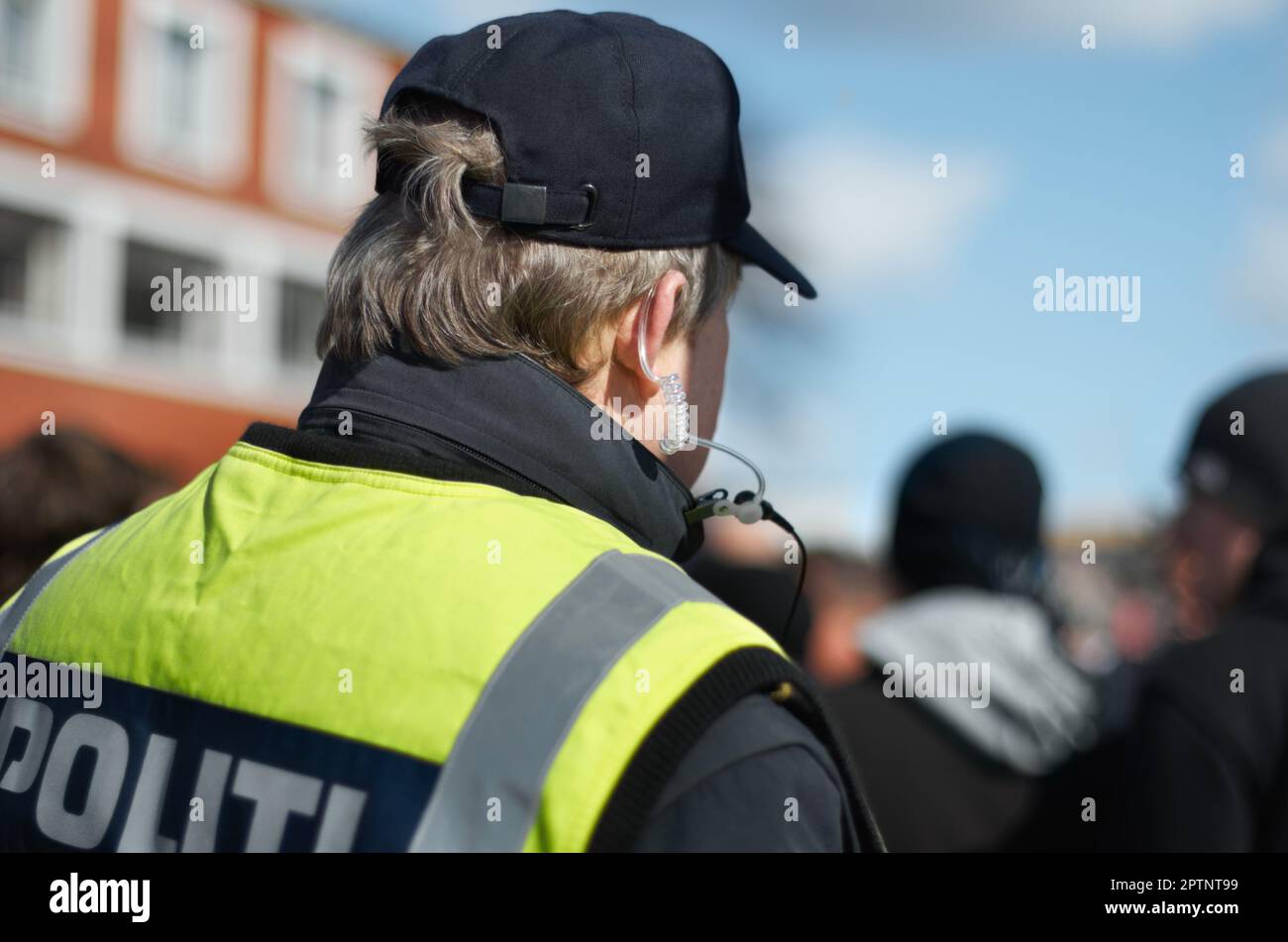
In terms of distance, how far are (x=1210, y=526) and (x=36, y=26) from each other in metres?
21.8

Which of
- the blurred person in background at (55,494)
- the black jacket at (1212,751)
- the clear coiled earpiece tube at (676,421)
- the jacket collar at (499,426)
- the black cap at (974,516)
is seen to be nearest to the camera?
the jacket collar at (499,426)

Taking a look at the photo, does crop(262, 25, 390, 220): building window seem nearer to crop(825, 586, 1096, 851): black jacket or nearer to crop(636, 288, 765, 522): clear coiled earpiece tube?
crop(825, 586, 1096, 851): black jacket

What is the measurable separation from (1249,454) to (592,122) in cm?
198

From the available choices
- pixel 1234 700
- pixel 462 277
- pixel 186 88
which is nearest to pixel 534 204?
pixel 462 277

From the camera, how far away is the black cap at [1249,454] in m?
2.93

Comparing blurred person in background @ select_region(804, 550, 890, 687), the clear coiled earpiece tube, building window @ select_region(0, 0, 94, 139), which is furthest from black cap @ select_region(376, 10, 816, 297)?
building window @ select_region(0, 0, 94, 139)

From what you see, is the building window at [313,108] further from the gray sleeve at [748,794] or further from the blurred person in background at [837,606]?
the gray sleeve at [748,794]

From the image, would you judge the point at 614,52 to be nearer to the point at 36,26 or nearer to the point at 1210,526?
the point at 1210,526

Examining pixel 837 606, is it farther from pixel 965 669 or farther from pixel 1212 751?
pixel 1212 751

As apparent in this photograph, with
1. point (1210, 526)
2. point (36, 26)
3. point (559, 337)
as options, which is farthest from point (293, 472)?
point (36, 26)

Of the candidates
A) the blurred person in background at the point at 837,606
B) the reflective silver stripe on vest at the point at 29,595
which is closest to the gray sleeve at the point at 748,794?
the reflective silver stripe on vest at the point at 29,595

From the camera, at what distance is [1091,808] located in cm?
284

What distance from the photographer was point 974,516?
3.43 m

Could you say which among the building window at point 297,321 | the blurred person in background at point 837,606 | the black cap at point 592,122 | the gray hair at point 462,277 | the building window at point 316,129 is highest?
the building window at point 316,129
